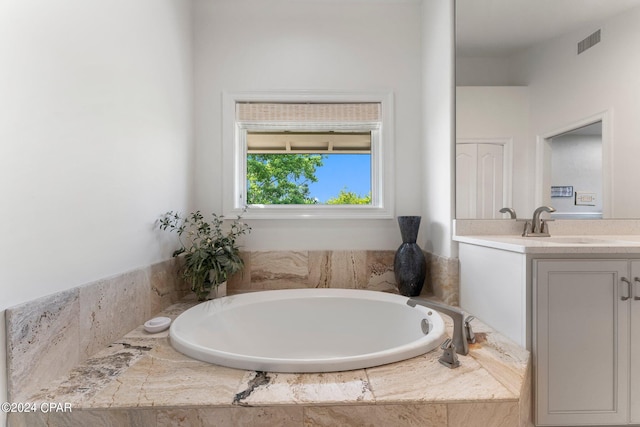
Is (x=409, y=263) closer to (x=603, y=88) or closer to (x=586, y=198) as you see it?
(x=586, y=198)

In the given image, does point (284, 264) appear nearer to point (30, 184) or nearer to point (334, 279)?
point (334, 279)

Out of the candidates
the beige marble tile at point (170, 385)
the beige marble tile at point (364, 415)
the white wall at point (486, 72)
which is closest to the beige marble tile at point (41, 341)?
the beige marble tile at point (170, 385)

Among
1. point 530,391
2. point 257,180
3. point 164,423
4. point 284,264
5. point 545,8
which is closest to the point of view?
point 164,423

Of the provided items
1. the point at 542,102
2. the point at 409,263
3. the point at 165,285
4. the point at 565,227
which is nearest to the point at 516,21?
the point at 542,102

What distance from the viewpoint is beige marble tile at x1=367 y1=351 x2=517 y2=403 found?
90cm

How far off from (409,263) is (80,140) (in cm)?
180

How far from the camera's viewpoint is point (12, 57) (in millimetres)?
878

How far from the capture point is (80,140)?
3.69 feet

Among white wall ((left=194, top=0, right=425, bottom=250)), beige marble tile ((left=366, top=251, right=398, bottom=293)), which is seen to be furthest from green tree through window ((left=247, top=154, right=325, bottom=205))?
beige marble tile ((left=366, top=251, right=398, bottom=293))

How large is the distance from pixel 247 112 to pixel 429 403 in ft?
6.66

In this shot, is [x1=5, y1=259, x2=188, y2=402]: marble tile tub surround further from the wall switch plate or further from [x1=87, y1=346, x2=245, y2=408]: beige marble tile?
the wall switch plate

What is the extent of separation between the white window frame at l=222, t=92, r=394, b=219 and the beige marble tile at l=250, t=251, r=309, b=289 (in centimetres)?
28

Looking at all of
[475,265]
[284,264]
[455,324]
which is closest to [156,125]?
[284,264]

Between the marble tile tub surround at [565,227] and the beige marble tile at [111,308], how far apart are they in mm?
1755
